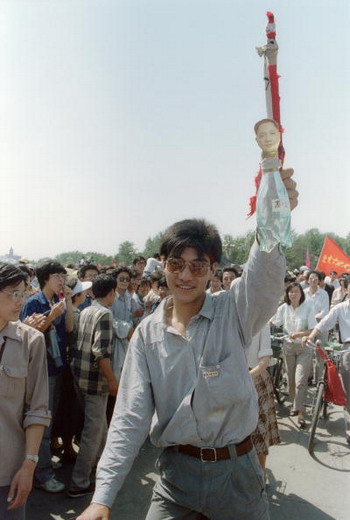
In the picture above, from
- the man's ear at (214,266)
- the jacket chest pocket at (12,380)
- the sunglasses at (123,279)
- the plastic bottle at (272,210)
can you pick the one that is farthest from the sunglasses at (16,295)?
the sunglasses at (123,279)

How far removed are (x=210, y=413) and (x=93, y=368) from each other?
92.2 inches

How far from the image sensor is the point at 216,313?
1.87 m

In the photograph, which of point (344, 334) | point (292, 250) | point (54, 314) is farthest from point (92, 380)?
point (292, 250)

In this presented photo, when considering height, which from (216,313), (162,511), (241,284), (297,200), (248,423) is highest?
(297,200)

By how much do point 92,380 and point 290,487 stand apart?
2158 mm

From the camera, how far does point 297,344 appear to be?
19.8 ft

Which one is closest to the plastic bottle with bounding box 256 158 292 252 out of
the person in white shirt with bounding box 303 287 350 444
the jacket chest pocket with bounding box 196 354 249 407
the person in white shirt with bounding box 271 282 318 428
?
the jacket chest pocket with bounding box 196 354 249 407

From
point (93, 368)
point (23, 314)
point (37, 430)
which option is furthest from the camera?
point (23, 314)

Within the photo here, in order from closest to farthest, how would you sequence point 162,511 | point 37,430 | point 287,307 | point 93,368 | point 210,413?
point 210,413 < point 162,511 < point 37,430 < point 93,368 < point 287,307

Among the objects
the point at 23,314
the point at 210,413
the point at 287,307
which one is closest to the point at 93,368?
the point at 23,314

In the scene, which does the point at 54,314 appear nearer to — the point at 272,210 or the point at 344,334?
the point at 272,210

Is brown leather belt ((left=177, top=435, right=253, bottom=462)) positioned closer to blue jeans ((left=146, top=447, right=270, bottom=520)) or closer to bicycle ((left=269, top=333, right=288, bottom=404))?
blue jeans ((left=146, top=447, right=270, bottom=520))

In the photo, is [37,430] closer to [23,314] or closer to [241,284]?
[241,284]

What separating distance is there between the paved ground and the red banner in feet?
28.6
